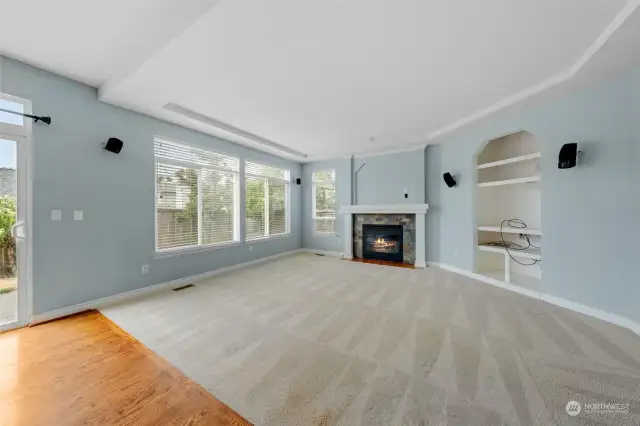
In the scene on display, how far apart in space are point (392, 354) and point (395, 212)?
389 cm

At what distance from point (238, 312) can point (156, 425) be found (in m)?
1.49

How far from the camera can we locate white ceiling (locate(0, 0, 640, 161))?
5.84 feet

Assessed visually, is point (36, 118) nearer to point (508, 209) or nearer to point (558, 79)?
point (558, 79)

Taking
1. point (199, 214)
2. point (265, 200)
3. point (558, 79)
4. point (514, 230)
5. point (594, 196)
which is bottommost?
point (514, 230)

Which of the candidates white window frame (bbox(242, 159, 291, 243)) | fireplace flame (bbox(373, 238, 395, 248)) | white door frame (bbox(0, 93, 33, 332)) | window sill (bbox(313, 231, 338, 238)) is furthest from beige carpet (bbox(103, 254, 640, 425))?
window sill (bbox(313, 231, 338, 238))

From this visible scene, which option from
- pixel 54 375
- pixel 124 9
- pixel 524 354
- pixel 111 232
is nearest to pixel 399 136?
pixel 524 354

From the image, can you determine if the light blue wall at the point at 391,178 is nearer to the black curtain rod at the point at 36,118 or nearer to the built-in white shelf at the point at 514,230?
the built-in white shelf at the point at 514,230

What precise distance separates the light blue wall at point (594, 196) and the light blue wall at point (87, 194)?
530cm

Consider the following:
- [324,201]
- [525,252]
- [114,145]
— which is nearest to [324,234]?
[324,201]

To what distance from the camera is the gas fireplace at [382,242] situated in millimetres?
5652

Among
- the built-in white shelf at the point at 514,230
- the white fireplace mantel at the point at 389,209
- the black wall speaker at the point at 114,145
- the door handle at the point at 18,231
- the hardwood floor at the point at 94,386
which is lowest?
the hardwood floor at the point at 94,386

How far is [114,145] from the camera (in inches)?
123

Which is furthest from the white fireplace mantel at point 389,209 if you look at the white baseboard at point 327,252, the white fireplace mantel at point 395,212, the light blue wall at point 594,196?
the light blue wall at point 594,196

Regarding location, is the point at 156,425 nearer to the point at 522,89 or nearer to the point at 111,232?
the point at 111,232
